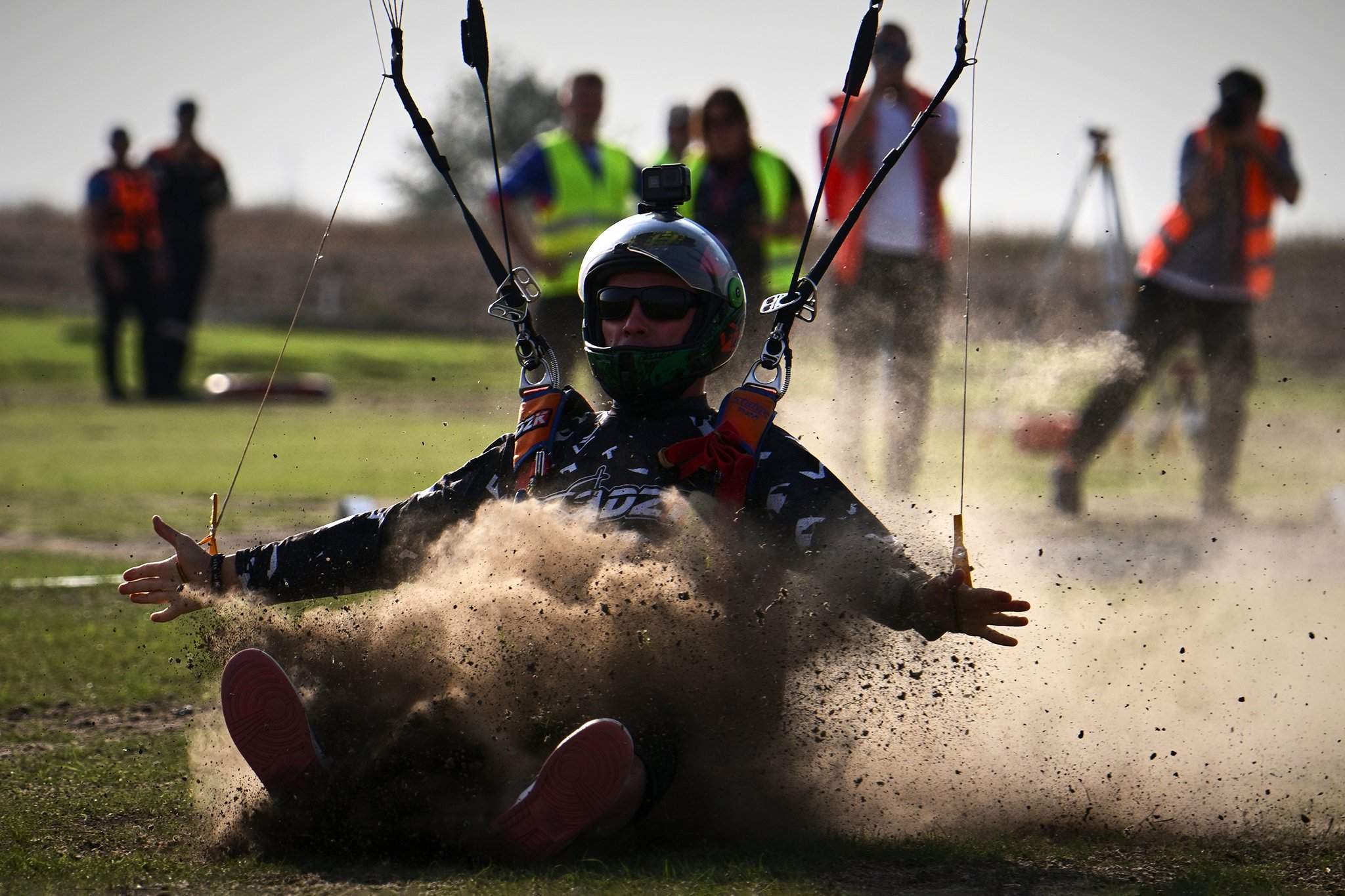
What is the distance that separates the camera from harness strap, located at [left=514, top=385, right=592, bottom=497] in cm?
473

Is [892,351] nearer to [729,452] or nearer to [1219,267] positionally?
[1219,267]

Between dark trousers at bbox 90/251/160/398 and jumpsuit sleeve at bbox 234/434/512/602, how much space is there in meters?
16.2

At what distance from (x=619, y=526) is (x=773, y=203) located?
5.72 meters

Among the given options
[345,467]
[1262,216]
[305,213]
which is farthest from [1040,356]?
[305,213]

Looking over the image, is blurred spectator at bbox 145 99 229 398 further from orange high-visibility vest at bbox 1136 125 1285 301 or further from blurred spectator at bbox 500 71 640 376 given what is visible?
orange high-visibility vest at bbox 1136 125 1285 301

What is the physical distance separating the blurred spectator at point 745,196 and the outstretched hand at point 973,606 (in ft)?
18.9

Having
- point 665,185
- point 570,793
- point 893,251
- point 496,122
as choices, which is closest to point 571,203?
Answer: point 893,251

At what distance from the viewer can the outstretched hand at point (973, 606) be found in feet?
13.1

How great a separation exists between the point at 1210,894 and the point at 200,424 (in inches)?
599

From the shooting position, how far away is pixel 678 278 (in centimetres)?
484

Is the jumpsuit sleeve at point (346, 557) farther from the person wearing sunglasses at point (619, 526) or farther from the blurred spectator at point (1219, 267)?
the blurred spectator at point (1219, 267)

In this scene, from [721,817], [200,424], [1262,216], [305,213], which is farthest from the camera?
[305,213]

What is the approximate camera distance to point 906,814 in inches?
168

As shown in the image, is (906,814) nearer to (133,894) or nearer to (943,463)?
(133,894)
